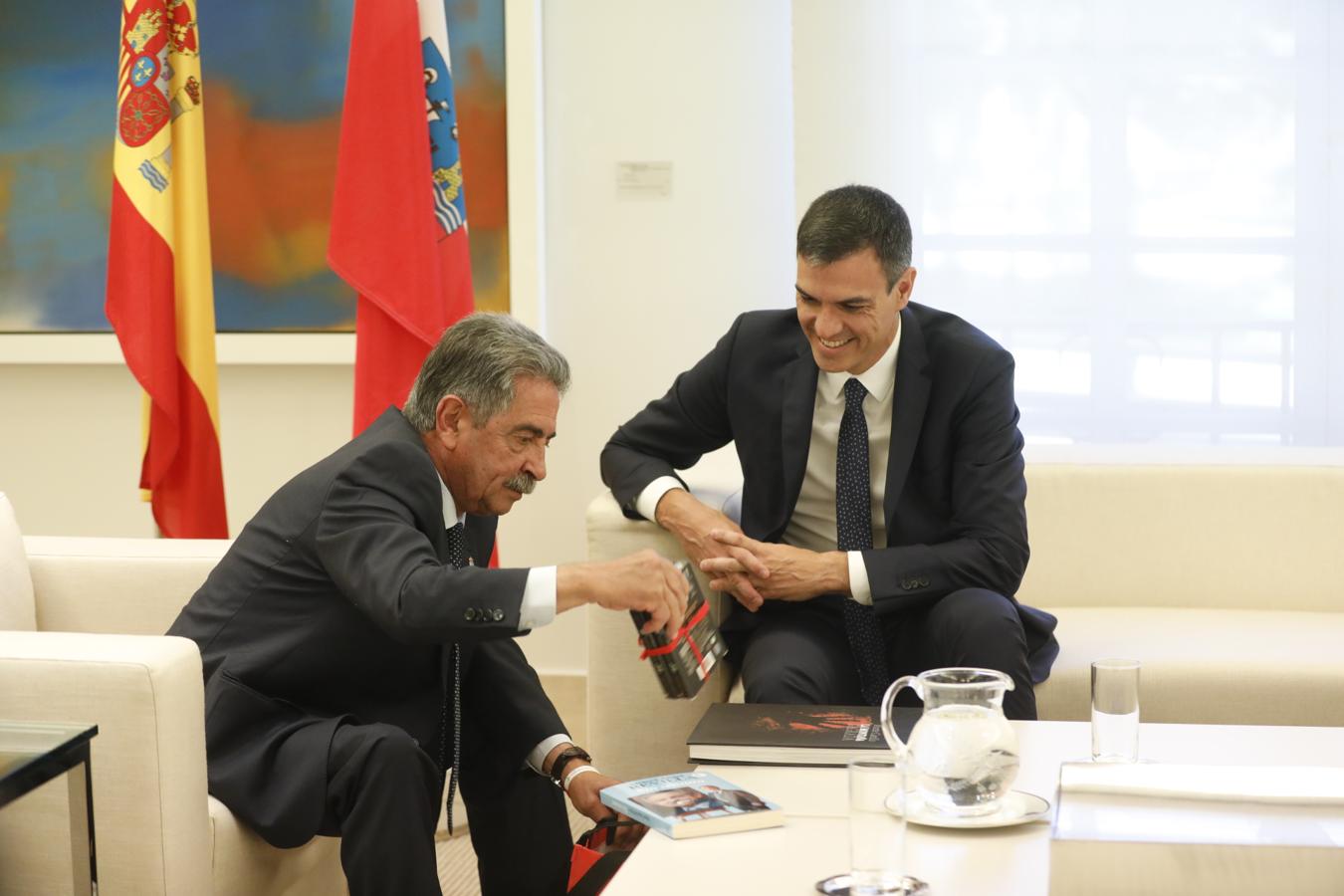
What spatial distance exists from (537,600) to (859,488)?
3.03 ft

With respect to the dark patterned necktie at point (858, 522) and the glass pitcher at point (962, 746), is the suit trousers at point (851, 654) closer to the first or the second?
the dark patterned necktie at point (858, 522)

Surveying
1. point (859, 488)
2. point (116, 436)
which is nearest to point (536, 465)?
point (859, 488)

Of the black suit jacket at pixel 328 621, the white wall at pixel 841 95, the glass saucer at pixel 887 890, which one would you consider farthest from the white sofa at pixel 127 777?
the white wall at pixel 841 95

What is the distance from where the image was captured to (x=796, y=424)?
2.61 metres

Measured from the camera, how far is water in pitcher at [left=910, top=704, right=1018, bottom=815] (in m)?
1.56

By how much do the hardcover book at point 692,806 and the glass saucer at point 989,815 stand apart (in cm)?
15

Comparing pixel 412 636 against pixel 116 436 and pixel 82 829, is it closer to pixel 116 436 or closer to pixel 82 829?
pixel 82 829

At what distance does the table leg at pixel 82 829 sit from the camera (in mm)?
1651

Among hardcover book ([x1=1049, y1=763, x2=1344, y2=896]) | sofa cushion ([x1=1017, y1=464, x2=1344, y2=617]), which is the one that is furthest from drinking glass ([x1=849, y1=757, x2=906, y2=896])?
sofa cushion ([x1=1017, y1=464, x2=1344, y2=617])

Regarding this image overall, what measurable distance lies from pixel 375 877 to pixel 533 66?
2.71 meters

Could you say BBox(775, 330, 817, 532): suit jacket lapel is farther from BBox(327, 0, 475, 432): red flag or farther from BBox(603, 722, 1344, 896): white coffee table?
BBox(327, 0, 475, 432): red flag

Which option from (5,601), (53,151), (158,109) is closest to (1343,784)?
(5,601)

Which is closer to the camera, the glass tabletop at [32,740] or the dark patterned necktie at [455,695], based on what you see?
the glass tabletop at [32,740]

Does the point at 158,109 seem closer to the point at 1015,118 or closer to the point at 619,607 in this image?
the point at 619,607
